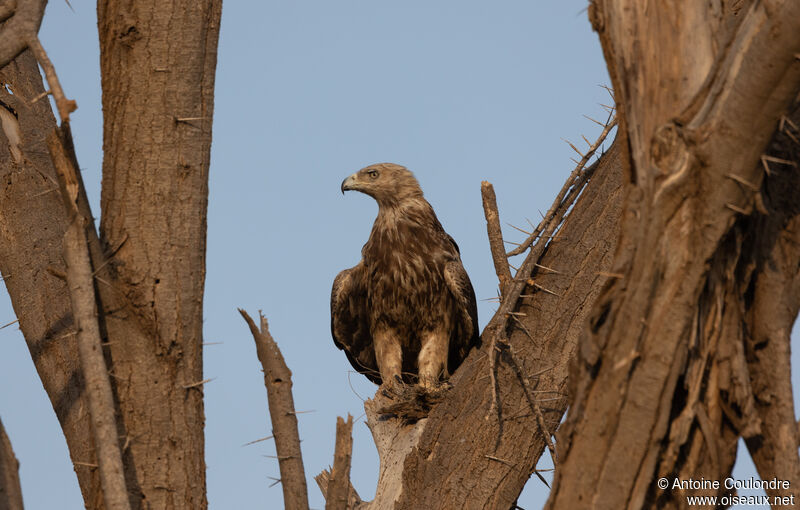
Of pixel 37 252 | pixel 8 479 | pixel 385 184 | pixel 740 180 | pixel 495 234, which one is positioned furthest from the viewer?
pixel 385 184

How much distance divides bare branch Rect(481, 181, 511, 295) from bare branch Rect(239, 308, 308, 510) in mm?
2084

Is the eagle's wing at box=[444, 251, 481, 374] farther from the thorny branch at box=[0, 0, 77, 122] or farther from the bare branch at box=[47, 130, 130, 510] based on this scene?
the thorny branch at box=[0, 0, 77, 122]

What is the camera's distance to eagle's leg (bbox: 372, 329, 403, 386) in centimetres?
802

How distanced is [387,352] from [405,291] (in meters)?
0.62

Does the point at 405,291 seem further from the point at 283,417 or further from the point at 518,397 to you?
the point at 283,417

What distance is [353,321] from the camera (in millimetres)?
8523

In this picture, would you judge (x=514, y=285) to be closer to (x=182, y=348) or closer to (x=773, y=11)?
(x=182, y=348)

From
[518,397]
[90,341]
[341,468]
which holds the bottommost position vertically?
[341,468]

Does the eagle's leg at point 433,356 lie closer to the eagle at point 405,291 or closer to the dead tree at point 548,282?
the eagle at point 405,291

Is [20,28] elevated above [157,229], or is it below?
above

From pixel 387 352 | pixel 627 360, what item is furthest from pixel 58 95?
pixel 387 352

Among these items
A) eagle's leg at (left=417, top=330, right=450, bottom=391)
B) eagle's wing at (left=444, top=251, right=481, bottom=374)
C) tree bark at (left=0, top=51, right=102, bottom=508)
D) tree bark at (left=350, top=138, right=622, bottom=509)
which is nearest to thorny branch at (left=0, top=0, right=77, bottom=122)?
tree bark at (left=0, top=51, right=102, bottom=508)

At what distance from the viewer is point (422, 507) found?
5562 mm

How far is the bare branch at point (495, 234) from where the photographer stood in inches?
A: 242
